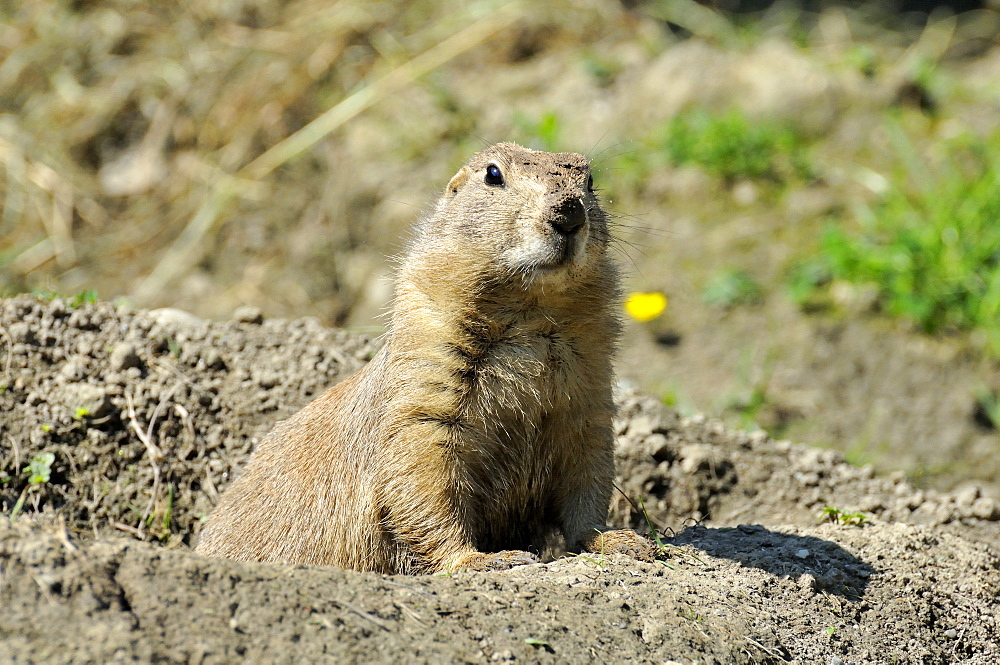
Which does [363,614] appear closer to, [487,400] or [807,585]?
[487,400]

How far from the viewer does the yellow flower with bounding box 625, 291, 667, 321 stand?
291 inches

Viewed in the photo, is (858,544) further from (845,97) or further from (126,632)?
(845,97)

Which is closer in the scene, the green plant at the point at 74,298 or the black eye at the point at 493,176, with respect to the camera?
the black eye at the point at 493,176

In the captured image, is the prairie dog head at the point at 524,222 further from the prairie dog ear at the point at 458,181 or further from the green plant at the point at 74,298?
the green plant at the point at 74,298

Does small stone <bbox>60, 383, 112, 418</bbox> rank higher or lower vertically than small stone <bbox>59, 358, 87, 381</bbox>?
lower

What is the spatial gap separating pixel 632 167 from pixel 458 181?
14.1ft

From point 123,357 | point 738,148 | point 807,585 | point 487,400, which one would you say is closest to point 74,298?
point 123,357

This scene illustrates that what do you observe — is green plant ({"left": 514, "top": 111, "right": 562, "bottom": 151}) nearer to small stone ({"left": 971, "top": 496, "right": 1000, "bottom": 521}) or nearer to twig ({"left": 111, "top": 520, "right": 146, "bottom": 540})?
small stone ({"left": 971, "top": 496, "right": 1000, "bottom": 521})

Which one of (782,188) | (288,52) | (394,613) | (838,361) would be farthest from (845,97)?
(394,613)

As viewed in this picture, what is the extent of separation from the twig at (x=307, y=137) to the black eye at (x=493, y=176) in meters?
5.25

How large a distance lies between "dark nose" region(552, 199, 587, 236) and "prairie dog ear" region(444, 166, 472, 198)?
881 mm

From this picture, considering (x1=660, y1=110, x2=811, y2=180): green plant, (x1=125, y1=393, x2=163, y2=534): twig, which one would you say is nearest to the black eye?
(x1=125, y1=393, x2=163, y2=534): twig

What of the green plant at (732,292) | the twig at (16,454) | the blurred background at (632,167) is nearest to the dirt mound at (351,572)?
the twig at (16,454)

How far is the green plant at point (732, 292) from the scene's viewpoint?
7668 millimetres
